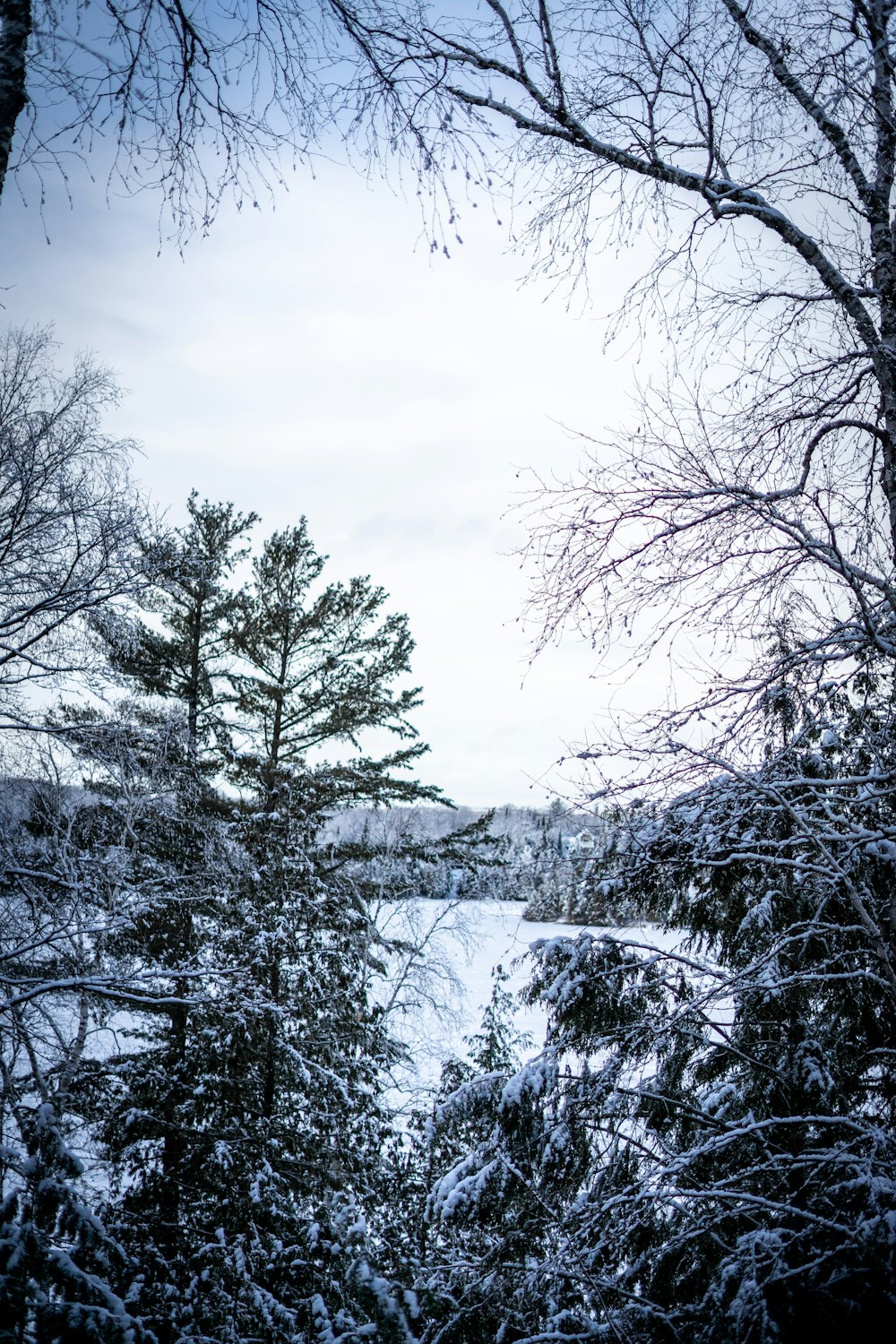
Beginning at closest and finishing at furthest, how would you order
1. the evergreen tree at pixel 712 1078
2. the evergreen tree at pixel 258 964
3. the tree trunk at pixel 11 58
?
the tree trunk at pixel 11 58, the evergreen tree at pixel 712 1078, the evergreen tree at pixel 258 964

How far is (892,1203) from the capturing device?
2559 mm

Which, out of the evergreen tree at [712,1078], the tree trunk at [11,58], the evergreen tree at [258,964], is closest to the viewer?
the tree trunk at [11,58]

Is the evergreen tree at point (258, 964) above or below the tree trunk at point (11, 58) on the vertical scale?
below

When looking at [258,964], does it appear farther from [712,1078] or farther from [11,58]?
[11,58]

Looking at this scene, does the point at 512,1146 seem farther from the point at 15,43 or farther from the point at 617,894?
the point at 15,43

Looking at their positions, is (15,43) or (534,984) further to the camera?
(534,984)

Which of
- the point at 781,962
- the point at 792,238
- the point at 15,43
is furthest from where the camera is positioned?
the point at 781,962

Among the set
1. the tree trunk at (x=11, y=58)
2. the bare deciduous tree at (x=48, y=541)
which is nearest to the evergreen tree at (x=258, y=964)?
the bare deciduous tree at (x=48, y=541)

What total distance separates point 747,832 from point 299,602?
1078 centimetres

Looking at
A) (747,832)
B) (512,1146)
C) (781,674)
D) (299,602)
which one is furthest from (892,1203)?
(299,602)

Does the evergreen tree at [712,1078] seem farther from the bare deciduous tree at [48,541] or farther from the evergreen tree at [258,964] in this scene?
the bare deciduous tree at [48,541]

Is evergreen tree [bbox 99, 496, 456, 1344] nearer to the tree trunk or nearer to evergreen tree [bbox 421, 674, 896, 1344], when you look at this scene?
evergreen tree [bbox 421, 674, 896, 1344]

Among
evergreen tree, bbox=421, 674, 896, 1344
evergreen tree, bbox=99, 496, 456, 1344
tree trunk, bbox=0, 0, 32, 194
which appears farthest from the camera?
evergreen tree, bbox=99, 496, 456, 1344

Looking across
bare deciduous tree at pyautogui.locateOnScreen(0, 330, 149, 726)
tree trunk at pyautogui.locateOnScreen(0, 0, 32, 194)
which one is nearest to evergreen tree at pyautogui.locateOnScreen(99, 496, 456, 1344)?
bare deciduous tree at pyautogui.locateOnScreen(0, 330, 149, 726)
